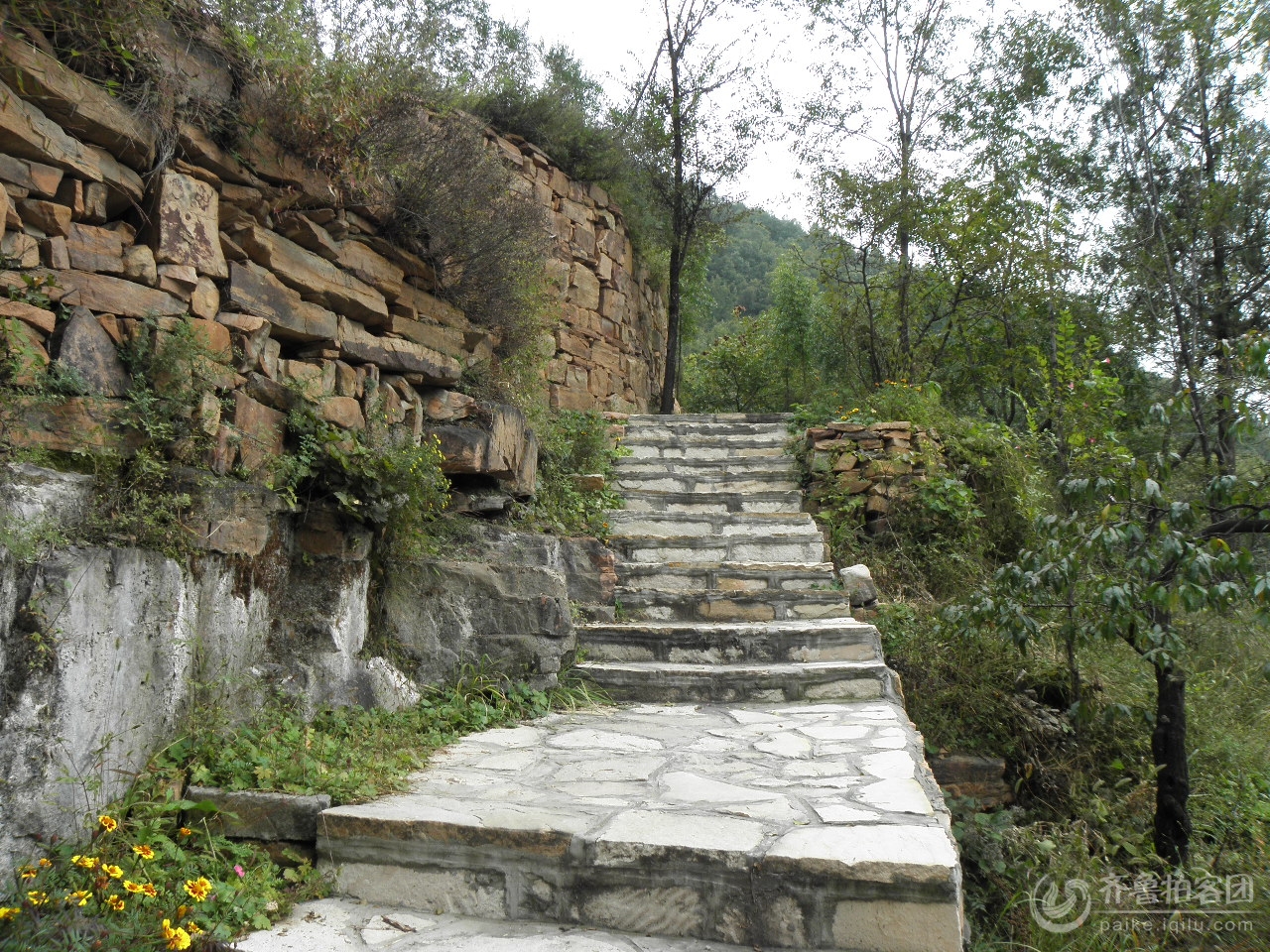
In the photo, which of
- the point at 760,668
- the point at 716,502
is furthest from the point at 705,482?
the point at 760,668

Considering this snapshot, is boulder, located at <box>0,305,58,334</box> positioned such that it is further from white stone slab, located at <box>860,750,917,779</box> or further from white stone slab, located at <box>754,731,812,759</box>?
white stone slab, located at <box>860,750,917,779</box>

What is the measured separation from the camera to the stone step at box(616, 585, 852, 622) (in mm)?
5254

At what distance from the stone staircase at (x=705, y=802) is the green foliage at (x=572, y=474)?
2.25 feet

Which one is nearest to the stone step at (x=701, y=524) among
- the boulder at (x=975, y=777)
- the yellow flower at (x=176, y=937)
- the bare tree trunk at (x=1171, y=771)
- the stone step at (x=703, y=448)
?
the stone step at (x=703, y=448)

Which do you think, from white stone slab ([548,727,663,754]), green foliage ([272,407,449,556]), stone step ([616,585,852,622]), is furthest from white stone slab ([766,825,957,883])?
stone step ([616,585,852,622])

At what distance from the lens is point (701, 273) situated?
11.8m

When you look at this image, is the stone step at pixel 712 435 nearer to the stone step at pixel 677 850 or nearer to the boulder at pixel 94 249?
the stone step at pixel 677 850

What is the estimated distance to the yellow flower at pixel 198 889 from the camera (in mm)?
2127

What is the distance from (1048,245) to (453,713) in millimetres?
8495

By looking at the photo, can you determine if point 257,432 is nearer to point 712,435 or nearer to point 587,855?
point 587,855

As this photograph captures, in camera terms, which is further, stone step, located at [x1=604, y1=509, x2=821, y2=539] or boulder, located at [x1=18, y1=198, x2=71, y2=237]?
stone step, located at [x1=604, y1=509, x2=821, y2=539]

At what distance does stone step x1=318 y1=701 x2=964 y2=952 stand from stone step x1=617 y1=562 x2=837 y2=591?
2.27m

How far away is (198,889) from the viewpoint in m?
2.13

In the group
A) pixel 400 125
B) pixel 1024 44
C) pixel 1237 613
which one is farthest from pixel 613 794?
pixel 1024 44
